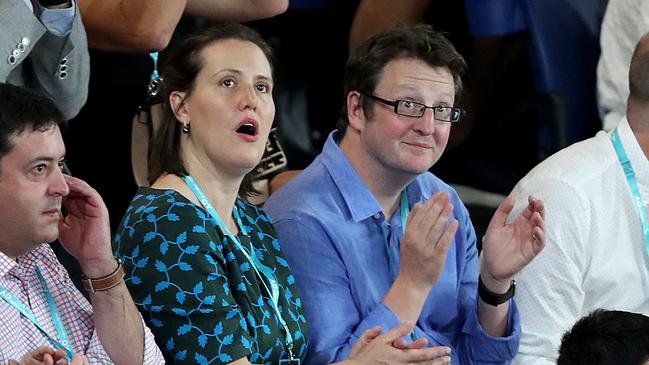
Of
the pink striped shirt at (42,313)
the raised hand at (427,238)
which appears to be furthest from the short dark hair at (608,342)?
the pink striped shirt at (42,313)

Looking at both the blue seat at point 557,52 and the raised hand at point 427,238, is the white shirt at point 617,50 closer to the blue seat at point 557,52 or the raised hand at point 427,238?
the blue seat at point 557,52

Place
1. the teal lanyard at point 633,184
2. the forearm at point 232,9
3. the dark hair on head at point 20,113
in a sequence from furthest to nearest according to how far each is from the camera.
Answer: the forearm at point 232,9, the teal lanyard at point 633,184, the dark hair on head at point 20,113

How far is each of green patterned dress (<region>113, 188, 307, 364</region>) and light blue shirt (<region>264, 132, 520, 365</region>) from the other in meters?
0.23

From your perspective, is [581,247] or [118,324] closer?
[118,324]

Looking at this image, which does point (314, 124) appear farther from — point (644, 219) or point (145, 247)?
point (145, 247)

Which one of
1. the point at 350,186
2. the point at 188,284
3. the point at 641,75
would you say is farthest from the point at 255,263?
the point at 641,75

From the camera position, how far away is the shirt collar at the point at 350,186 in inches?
129

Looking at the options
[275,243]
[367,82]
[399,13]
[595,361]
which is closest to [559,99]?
[399,13]

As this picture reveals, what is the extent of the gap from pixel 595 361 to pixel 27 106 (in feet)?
3.82

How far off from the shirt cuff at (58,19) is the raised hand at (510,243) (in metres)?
1.08

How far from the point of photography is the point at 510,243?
3.27 meters

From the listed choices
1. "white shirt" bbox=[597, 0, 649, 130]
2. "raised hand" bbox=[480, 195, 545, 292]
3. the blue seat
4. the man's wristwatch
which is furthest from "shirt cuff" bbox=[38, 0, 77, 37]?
"white shirt" bbox=[597, 0, 649, 130]

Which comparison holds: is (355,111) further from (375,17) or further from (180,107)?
(375,17)

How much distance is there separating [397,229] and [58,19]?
0.93m
